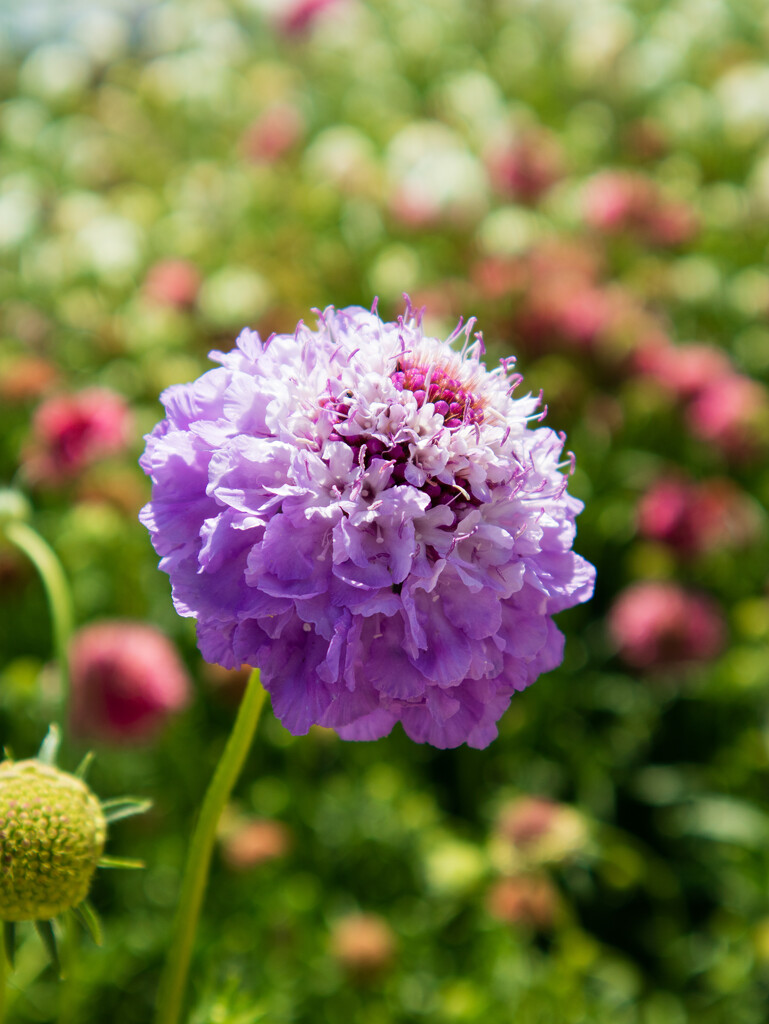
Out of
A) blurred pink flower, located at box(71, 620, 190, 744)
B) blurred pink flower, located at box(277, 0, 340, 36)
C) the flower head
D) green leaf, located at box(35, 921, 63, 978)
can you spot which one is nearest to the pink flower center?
the flower head

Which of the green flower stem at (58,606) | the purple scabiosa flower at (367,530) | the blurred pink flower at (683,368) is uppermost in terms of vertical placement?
the purple scabiosa flower at (367,530)

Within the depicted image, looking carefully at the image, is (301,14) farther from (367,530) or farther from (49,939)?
(49,939)

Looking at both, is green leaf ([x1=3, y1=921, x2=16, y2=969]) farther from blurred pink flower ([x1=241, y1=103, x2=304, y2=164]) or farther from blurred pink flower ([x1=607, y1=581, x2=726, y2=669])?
blurred pink flower ([x1=241, y1=103, x2=304, y2=164])

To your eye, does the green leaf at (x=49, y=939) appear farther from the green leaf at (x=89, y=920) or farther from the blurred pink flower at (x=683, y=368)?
the blurred pink flower at (x=683, y=368)

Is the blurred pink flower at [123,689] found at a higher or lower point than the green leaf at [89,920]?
lower

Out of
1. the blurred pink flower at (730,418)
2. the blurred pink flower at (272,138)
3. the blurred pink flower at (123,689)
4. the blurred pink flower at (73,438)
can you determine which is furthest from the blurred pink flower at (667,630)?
the blurred pink flower at (272,138)

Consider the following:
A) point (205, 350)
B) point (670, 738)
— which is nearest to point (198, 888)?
point (670, 738)

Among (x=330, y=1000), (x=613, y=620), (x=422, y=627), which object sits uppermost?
(x=422, y=627)

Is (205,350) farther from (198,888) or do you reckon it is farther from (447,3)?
(447,3)

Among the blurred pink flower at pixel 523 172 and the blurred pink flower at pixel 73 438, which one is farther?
the blurred pink flower at pixel 523 172
